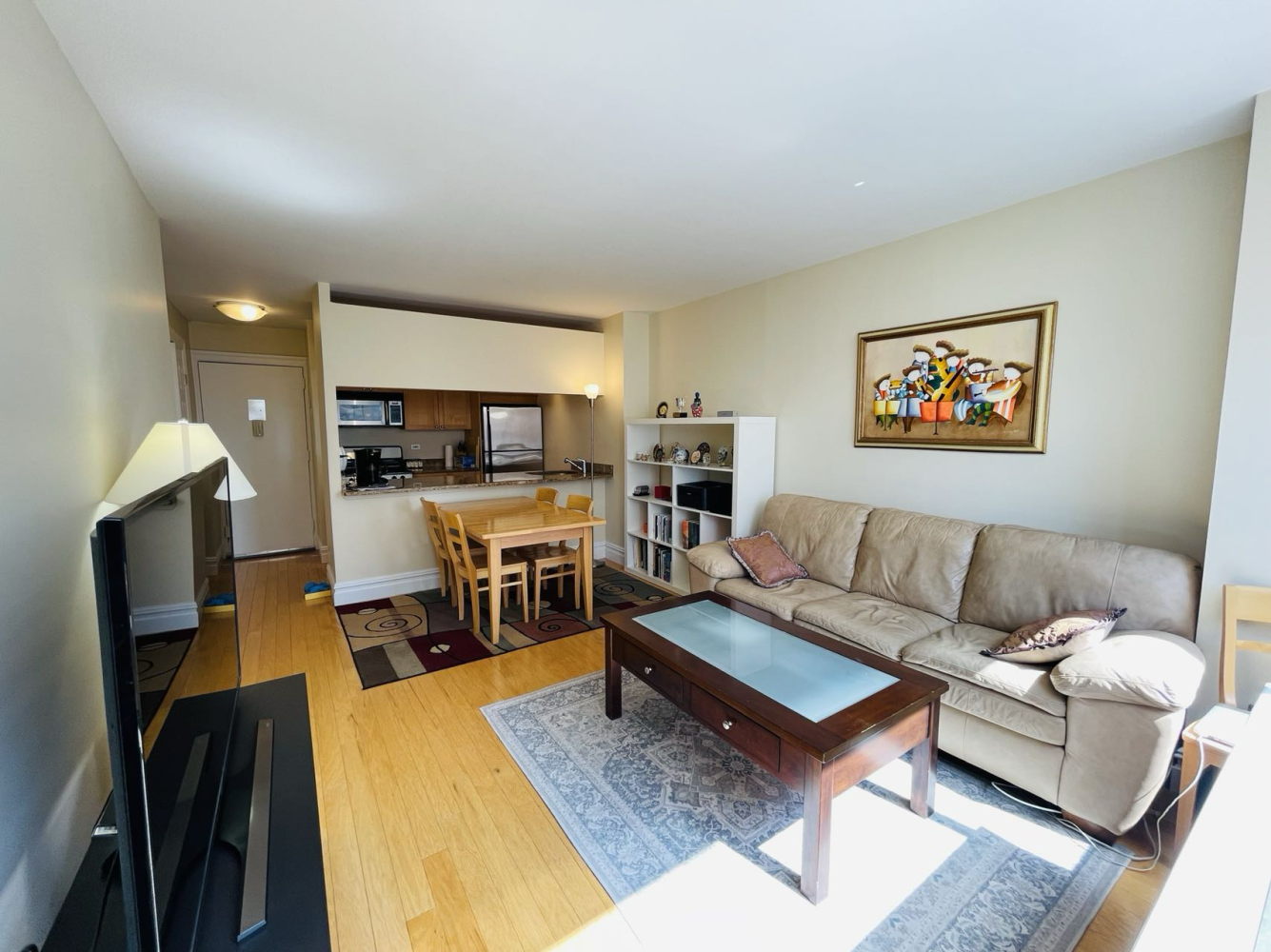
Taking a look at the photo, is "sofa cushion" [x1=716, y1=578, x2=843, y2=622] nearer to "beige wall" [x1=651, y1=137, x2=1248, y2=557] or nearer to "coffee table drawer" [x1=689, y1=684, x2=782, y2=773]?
"beige wall" [x1=651, y1=137, x2=1248, y2=557]

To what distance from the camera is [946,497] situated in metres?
2.99

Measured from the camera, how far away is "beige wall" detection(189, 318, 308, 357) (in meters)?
5.20

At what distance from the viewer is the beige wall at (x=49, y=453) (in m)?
1.09

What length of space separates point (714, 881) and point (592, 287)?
12.2 feet

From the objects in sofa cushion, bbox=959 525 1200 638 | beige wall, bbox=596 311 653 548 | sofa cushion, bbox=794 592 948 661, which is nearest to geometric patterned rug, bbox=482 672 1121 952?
sofa cushion, bbox=794 592 948 661

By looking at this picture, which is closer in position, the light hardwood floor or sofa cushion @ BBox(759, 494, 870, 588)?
the light hardwood floor

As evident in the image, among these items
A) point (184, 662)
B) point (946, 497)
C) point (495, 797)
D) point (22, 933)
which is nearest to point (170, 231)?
point (184, 662)


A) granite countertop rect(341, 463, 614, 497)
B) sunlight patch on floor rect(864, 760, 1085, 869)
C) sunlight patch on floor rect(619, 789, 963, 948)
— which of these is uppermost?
granite countertop rect(341, 463, 614, 497)

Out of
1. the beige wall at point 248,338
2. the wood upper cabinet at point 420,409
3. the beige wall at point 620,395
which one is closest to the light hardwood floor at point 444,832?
the beige wall at point 620,395

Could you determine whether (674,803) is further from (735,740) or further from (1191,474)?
(1191,474)

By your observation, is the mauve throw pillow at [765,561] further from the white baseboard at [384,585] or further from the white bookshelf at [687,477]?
the white baseboard at [384,585]

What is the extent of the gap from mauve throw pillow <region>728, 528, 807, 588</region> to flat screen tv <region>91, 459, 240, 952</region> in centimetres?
250

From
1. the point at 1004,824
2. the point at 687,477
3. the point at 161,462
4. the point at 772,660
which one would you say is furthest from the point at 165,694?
the point at 687,477

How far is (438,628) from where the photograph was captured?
3.64 meters
